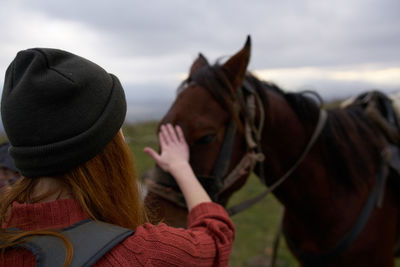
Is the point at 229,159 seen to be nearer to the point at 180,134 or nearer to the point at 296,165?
the point at 180,134

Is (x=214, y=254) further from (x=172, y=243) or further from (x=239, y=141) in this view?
(x=239, y=141)

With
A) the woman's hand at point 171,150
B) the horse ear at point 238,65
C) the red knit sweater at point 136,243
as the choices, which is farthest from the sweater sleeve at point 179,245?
the horse ear at point 238,65

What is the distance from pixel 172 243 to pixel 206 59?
154 cm

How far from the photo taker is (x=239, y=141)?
1.87m

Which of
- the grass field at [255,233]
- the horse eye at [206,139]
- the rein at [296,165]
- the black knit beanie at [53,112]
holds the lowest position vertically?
the grass field at [255,233]

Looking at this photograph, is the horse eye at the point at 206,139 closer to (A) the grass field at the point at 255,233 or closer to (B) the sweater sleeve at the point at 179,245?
(B) the sweater sleeve at the point at 179,245

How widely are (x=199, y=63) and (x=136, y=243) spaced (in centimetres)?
155

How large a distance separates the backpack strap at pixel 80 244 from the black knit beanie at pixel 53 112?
0.17 m

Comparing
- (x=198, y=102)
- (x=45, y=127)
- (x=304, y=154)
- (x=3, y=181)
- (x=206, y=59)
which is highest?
(x=206, y=59)

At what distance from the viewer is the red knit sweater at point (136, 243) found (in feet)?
2.36

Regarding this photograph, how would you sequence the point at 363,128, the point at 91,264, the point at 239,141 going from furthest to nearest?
1. the point at 363,128
2. the point at 239,141
3. the point at 91,264

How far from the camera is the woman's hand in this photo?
57.2 inches

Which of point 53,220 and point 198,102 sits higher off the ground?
point 198,102

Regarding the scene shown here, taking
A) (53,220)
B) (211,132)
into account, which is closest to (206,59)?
(211,132)
